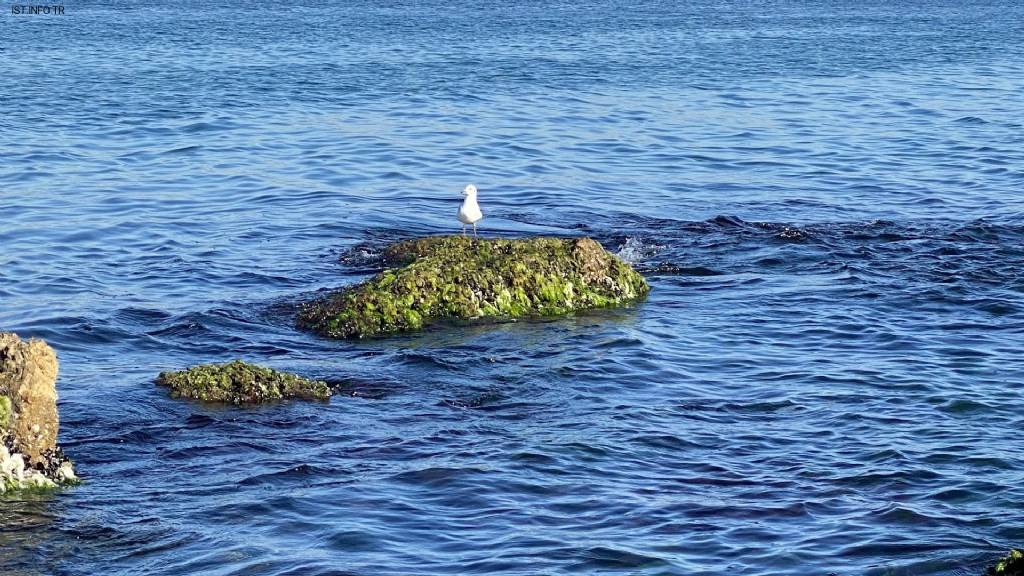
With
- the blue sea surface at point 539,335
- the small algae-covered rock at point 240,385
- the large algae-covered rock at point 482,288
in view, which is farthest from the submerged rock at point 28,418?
the large algae-covered rock at point 482,288

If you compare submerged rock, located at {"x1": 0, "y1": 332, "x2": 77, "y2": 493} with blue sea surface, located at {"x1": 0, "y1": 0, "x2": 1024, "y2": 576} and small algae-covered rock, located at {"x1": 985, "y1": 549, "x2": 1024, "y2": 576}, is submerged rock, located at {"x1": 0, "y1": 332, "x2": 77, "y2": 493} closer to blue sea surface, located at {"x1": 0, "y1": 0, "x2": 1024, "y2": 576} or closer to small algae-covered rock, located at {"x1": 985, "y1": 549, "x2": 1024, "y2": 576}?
blue sea surface, located at {"x1": 0, "y1": 0, "x2": 1024, "y2": 576}

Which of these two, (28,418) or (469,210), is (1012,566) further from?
(469,210)

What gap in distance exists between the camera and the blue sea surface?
30.0 ft

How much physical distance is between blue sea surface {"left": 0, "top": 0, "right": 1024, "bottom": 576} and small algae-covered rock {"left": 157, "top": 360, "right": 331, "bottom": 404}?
0.70 ft

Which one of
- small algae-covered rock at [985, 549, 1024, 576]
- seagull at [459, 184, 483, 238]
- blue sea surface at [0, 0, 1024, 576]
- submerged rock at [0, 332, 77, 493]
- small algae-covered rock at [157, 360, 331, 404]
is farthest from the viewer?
seagull at [459, 184, 483, 238]

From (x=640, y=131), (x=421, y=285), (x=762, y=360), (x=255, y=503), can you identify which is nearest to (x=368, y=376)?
(x=421, y=285)

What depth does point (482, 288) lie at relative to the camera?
14297 millimetres

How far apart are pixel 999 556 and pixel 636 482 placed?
2.60m

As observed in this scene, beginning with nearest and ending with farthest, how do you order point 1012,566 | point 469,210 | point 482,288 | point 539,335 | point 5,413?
point 1012,566
point 5,413
point 539,335
point 482,288
point 469,210

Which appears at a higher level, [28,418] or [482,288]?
[28,418]

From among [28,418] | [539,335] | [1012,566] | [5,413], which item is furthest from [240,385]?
[1012,566]

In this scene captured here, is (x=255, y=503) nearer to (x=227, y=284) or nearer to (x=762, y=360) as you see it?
(x=762, y=360)

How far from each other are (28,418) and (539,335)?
5.72m

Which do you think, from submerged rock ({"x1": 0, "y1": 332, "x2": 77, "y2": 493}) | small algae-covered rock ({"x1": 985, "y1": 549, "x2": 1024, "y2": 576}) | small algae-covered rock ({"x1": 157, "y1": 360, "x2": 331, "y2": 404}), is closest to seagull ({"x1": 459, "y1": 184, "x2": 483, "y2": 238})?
small algae-covered rock ({"x1": 157, "y1": 360, "x2": 331, "y2": 404})
